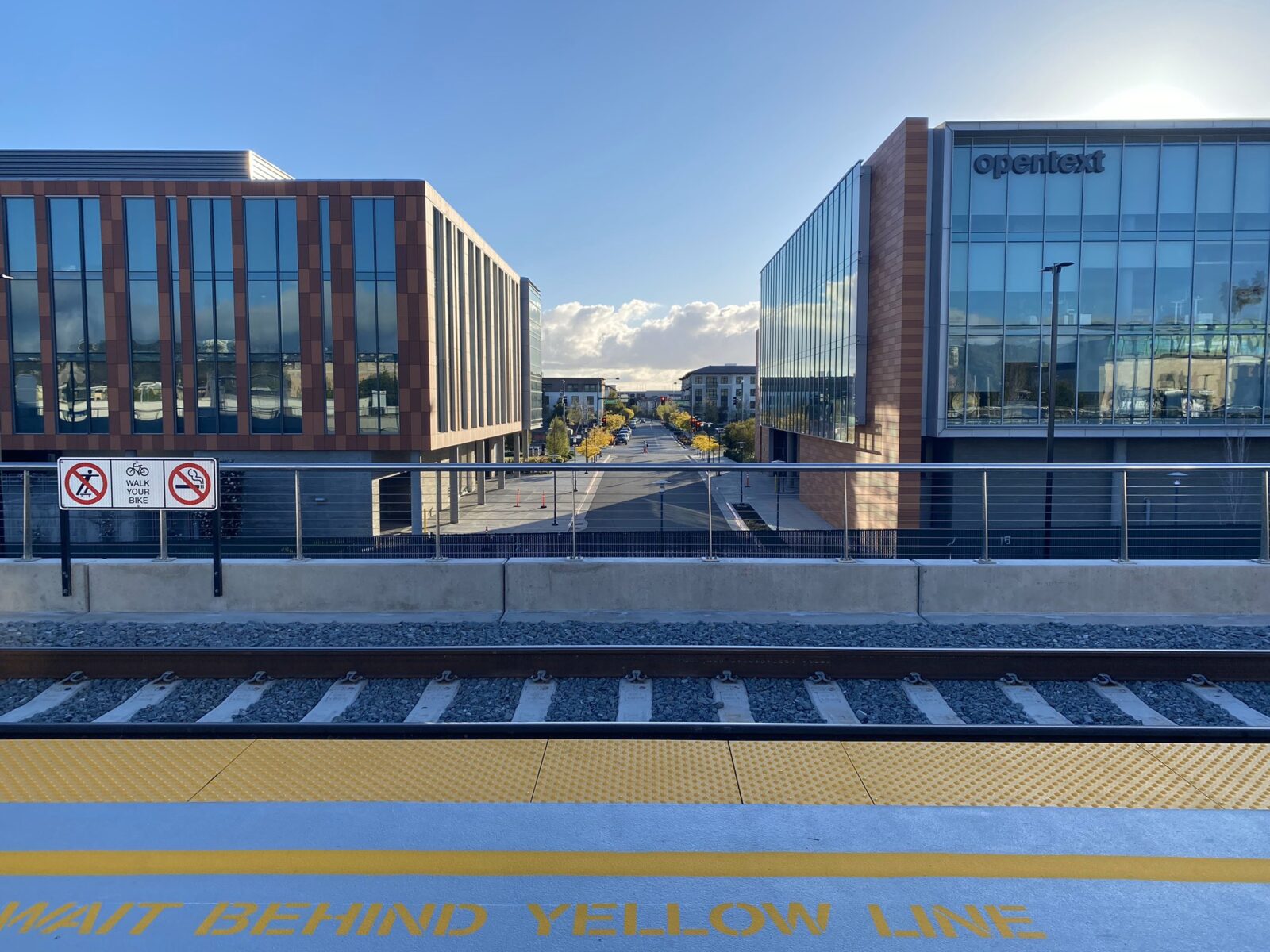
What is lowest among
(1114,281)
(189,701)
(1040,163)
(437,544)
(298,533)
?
(189,701)

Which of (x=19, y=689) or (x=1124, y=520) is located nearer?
(x=19, y=689)

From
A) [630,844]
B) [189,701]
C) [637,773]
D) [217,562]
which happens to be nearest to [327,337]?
[217,562]

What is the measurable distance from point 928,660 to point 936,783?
195 cm

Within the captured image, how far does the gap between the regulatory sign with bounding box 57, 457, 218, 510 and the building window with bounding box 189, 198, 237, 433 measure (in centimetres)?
2738

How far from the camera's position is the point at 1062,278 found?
25.9 meters

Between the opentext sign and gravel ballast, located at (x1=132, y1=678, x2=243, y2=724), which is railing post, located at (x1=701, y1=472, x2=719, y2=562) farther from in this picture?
the opentext sign

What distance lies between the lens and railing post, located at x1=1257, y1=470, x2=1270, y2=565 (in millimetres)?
7395

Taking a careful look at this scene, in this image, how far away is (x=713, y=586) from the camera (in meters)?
7.54

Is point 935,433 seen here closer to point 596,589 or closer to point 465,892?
point 596,589

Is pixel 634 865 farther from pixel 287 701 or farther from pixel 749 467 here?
pixel 749 467

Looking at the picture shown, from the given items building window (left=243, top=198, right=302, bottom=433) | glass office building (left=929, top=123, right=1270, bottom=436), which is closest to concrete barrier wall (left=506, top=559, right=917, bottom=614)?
glass office building (left=929, top=123, right=1270, bottom=436)

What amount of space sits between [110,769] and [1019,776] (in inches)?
193

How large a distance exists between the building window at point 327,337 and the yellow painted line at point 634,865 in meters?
31.0

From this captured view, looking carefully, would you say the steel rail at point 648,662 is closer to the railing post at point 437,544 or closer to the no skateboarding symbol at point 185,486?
the railing post at point 437,544
